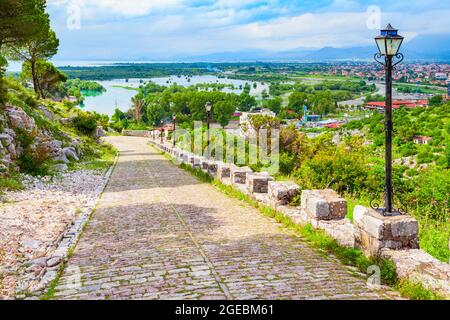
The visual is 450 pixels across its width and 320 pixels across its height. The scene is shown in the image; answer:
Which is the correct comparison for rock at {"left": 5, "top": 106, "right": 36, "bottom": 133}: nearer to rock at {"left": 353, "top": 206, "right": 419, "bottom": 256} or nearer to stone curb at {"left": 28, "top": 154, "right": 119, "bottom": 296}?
stone curb at {"left": 28, "top": 154, "right": 119, "bottom": 296}

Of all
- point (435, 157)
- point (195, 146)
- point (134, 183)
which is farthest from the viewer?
point (435, 157)

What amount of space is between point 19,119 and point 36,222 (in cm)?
1183

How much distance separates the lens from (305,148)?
87.7 ft

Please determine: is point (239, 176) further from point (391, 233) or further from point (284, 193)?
point (391, 233)

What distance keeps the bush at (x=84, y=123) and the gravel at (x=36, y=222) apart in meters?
19.7

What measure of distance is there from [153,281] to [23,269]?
224cm

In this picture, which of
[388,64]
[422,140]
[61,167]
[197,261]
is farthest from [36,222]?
[422,140]

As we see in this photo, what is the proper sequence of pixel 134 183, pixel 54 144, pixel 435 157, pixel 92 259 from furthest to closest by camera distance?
pixel 435 157
pixel 54 144
pixel 134 183
pixel 92 259

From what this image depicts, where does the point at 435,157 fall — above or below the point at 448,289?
below

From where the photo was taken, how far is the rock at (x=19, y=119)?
19594mm

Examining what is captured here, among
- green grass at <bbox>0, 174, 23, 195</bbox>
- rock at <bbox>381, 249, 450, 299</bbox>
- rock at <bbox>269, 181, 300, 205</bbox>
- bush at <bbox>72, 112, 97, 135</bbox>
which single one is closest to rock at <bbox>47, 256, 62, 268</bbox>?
rock at <bbox>381, 249, 450, 299</bbox>

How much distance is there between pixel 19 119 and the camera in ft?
65.7

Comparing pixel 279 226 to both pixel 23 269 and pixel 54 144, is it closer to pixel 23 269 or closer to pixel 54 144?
pixel 23 269

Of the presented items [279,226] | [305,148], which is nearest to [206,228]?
[279,226]
